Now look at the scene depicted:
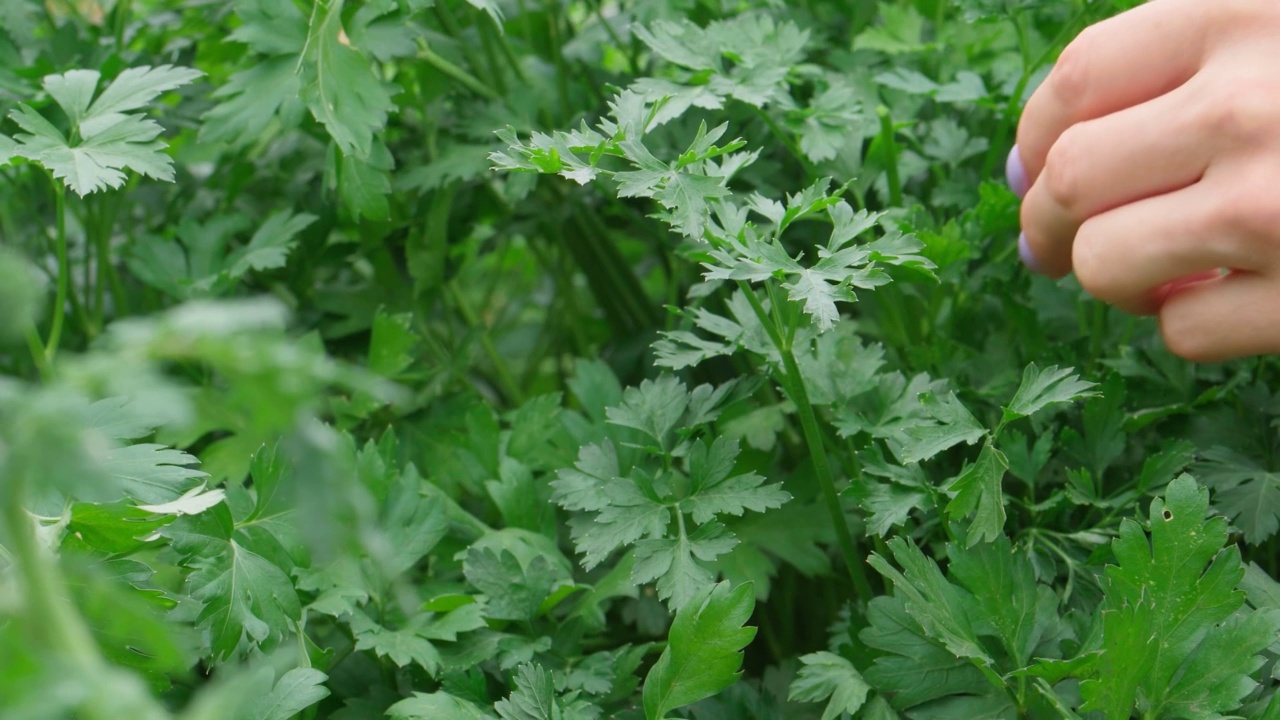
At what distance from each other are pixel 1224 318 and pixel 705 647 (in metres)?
0.35

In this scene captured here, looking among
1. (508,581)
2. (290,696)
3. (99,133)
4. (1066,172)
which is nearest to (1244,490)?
(1066,172)

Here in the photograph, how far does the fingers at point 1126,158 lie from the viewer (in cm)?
60

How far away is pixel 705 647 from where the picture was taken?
0.59 metres

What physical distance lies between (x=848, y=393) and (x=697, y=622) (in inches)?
8.3

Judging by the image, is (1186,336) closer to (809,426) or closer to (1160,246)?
(1160,246)

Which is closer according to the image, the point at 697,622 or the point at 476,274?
the point at 697,622

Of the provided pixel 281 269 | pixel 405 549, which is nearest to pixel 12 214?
pixel 281 269

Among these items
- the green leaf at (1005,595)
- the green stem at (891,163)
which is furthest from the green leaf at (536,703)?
the green stem at (891,163)

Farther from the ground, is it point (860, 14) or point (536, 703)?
point (860, 14)

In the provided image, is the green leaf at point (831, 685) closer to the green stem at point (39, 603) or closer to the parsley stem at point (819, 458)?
the parsley stem at point (819, 458)

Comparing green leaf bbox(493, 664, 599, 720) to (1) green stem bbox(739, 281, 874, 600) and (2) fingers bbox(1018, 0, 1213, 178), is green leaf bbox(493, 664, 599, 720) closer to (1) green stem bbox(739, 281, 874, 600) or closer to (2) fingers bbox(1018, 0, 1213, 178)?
(1) green stem bbox(739, 281, 874, 600)

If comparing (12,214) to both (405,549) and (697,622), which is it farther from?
(697,622)

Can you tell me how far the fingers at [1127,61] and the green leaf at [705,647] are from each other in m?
0.36

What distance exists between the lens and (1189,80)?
63 cm
